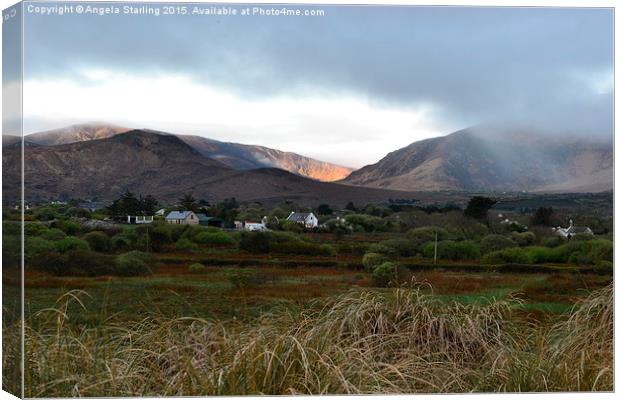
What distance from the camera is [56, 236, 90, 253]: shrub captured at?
8.43 meters

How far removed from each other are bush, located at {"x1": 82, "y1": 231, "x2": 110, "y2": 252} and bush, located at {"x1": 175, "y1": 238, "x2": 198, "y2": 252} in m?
0.57

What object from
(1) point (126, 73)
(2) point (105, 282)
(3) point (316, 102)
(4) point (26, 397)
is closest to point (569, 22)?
(3) point (316, 102)

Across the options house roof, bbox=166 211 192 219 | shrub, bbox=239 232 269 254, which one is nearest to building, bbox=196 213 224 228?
house roof, bbox=166 211 192 219

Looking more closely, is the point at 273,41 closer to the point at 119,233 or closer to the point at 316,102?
the point at 316,102

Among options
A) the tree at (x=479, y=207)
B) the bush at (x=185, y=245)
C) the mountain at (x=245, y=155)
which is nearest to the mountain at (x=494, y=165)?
the tree at (x=479, y=207)

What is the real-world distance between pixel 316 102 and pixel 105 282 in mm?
2256

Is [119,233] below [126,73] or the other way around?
below

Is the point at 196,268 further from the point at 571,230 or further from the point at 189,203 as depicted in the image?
the point at 571,230

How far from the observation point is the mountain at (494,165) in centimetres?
898

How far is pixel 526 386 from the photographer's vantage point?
8375mm

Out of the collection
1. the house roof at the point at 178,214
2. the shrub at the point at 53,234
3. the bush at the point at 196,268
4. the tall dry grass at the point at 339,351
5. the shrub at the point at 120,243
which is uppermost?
the house roof at the point at 178,214

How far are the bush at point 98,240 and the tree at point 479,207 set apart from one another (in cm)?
306

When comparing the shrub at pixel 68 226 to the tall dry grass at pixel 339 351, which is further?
the shrub at pixel 68 226

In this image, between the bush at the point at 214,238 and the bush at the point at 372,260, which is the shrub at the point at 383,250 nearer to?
the bush at the point at 372,260
